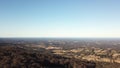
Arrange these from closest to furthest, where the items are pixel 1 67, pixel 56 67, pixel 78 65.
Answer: pixel 1 67 → pixel 56 67 → pixel 78 65

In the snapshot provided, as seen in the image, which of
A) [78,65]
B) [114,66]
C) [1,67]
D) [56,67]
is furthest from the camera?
[114,66]

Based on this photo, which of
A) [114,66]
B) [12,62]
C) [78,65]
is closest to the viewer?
[12,62]

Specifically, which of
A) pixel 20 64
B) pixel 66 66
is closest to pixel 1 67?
pixel 20 64

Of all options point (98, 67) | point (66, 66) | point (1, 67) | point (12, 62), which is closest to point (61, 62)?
point (66, 66)

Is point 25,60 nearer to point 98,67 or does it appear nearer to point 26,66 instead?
point 26,66

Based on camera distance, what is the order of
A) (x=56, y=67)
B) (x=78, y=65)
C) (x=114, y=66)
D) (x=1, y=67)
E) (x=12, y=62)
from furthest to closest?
(x=114, y=66), (x=78, y=65), (x=56, y=67), (x=12, y=62), (x=1, y=67)

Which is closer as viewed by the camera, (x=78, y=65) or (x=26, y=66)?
(x=26, y=66)

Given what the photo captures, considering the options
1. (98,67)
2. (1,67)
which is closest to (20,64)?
(1,67)

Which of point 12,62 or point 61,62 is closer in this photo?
point 12,62
